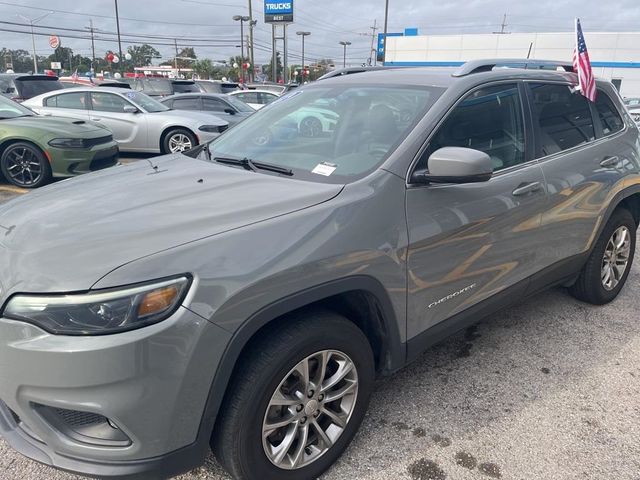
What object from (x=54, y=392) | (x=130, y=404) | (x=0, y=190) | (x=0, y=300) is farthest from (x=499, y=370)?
(x=0, y=190)

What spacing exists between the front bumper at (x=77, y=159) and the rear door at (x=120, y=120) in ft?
9.44

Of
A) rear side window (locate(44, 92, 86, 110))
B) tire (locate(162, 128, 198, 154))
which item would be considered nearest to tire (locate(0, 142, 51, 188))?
tire (locate(162, 128, 198, 154))

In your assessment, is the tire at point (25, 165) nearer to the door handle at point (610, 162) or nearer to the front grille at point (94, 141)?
the front grille at point (94, 141)

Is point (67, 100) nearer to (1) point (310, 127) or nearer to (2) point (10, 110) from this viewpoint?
(2) point (10, 110)

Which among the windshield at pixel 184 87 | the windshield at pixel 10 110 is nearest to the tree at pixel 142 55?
the windshield at pixel 184 87

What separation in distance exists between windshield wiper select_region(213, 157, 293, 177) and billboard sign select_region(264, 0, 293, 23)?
4788 centimetres

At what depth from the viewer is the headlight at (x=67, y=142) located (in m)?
6.86

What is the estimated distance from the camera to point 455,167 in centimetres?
227

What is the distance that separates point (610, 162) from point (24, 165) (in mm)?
6911

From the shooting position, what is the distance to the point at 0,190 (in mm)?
7031

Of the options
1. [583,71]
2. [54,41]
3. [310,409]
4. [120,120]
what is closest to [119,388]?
[310,409]

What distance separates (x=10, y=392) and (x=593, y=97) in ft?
12.7

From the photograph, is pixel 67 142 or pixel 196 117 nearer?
pixel 67 142

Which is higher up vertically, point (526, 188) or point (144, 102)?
point (144, 102)
